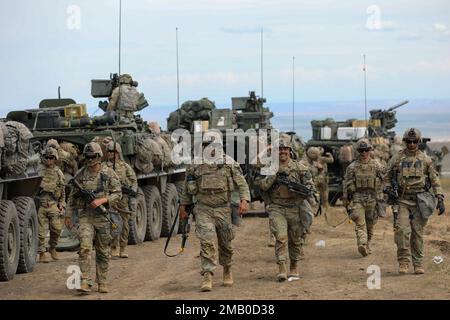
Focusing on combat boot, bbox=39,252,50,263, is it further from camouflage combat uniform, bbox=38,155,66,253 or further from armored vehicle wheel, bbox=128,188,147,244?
armored vehicle wheel, bbox=128,188,147,244

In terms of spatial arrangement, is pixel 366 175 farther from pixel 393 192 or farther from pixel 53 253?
pixel 53 253

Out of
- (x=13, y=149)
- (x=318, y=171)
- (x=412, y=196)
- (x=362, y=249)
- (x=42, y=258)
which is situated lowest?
(x=42, y=258)

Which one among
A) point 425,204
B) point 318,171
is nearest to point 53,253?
point 425,204

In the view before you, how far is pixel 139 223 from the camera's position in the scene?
2120 cm

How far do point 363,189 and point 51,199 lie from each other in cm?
463

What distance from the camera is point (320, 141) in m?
32.8

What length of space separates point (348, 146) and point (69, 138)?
11867 millimetres

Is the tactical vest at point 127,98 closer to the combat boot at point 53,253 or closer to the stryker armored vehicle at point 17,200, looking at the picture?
the combat boot at point 53,253

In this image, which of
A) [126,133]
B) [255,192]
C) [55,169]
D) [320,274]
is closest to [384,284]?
[320,274]

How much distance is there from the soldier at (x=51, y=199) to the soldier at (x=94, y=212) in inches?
144

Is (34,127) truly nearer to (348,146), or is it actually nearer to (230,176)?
(230,176)

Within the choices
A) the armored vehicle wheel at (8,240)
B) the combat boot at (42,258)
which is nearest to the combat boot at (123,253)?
the combat boot at (42,258)

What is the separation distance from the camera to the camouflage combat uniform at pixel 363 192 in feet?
59.1

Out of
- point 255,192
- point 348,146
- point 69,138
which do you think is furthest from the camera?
point 348,146
